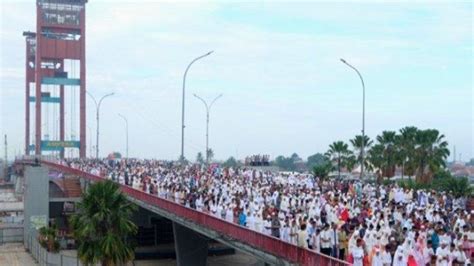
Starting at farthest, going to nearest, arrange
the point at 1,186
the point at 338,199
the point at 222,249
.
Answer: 1. the point at 1,186
2. the point at 222,249
3. the point at 338,199

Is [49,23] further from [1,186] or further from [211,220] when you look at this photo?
[211,220]

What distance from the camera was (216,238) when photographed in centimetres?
2894

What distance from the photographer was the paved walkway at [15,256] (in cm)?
5147

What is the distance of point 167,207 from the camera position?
1459 inches

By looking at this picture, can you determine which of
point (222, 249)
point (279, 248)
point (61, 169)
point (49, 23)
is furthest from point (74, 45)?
point (279, 248)

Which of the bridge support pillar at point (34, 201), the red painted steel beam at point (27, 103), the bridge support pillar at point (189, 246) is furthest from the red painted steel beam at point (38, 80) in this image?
the bridge support pillar at point (189, 246)

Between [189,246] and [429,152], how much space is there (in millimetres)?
23141

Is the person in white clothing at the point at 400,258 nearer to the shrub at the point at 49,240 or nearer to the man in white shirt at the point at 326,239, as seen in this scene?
the man in white shirt at the point at 326,239

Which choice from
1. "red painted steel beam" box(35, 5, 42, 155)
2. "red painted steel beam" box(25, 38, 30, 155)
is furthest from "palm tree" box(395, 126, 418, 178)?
"red painted steel beam" box(25, 38, 30, 155)

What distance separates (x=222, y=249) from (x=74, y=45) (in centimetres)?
5415

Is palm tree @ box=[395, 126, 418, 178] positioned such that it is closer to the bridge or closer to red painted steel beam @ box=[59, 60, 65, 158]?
the bridge

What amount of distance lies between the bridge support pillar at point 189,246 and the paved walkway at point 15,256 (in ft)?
39.9

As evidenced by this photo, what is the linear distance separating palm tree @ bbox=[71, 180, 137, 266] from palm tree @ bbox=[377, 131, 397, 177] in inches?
1148

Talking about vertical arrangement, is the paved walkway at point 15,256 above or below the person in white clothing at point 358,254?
below
